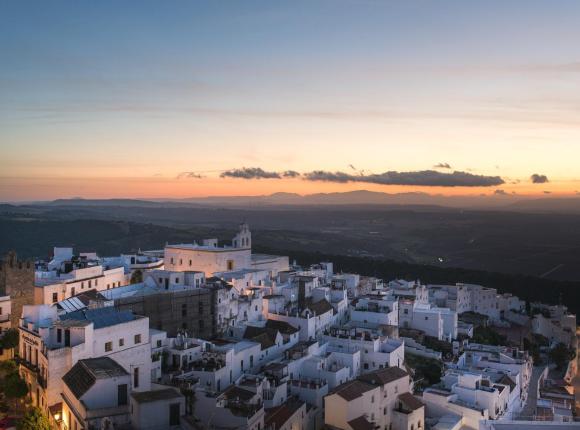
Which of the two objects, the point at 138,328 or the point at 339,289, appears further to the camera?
the point at 339,289

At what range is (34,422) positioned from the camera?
1795 cm

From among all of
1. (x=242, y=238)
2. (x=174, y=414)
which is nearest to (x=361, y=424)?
(x=174, y=414)

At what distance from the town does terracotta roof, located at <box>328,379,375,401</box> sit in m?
0.09

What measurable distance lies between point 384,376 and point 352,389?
8.02 ft

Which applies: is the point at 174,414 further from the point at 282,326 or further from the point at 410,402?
the point at 282,326

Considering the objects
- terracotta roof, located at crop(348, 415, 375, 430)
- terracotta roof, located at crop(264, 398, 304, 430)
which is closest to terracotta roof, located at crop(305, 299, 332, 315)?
terracotta roof, located at crop(264, 398, 304, 430)

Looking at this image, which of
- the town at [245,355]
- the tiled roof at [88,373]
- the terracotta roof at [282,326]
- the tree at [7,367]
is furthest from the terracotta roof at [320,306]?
the tree at [7,367]

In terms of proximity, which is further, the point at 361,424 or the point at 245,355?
the point at 245,355

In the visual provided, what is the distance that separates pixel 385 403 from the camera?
25.2 metres

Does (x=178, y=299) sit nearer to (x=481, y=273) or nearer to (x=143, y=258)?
(x=143, y=258)

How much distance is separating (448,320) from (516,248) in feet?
360

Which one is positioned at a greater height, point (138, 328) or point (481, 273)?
point (138, 328)

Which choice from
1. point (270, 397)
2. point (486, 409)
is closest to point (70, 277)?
point (270, 397)

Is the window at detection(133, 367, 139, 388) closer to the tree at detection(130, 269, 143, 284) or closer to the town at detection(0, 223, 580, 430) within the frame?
the town at detection(0, 223, 580, 430)
